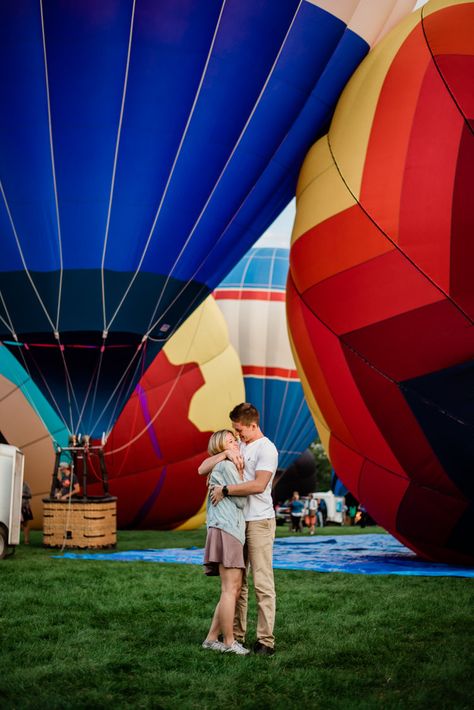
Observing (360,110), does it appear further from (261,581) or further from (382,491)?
(261,581)

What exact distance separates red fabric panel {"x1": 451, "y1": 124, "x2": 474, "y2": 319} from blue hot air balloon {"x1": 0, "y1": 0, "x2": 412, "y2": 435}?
1984 mm

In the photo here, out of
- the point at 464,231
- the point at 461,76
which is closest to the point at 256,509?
the point at 464,231

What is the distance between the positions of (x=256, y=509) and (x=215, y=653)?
0.71 metres

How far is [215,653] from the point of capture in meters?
3.96

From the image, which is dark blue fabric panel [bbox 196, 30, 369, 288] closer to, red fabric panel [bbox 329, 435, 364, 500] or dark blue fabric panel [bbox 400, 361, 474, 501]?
red fabric panel [bbox 329, 435, 364, 500]

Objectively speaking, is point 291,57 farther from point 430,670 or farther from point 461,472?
point 430,670

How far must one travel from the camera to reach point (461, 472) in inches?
281

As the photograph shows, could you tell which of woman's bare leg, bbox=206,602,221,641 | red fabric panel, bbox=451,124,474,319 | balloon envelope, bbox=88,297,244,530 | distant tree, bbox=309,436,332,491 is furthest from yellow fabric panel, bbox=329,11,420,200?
distant tree, bbox=309,436,332,491

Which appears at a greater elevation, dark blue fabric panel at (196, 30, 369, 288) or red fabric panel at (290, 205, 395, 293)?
dark blue fabric panel at (196, 30, 369, 288)

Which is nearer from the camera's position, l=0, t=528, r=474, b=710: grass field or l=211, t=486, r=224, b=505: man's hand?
l=0, t=528, r=474, b=710: grass field

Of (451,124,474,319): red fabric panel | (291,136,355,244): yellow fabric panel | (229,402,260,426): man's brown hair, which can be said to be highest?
(291,136,355,244): yellow fabric panel

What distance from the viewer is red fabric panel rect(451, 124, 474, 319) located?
669cm

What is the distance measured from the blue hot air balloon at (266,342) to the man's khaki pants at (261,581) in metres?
12.3

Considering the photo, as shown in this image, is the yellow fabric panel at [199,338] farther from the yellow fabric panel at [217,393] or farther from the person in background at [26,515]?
the person in background at [26,515]
